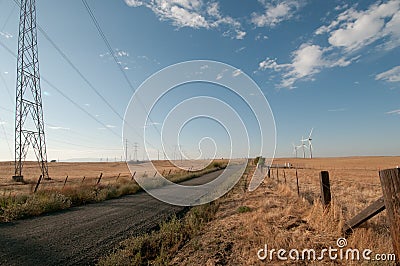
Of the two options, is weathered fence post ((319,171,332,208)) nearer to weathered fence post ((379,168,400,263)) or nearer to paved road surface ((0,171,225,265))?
weathered fence post ((379,168,400,263))

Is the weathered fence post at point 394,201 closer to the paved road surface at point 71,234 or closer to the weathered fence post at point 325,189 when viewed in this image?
the weathered fence post at point 325,189

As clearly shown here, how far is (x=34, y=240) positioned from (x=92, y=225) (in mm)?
1938

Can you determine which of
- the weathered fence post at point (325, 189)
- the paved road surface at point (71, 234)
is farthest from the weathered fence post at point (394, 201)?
the paved road surface at point (71, 234)

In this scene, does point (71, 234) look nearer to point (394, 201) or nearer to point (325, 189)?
point (325, 189)

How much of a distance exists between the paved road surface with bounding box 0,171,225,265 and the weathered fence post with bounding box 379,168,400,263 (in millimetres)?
5190

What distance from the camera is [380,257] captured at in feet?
12.9

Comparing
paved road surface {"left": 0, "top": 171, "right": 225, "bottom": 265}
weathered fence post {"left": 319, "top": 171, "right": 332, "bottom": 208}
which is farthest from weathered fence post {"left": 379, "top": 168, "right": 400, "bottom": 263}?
paved road surface {"left": 0, "top": 171, "right": 225, "bottom": 265}

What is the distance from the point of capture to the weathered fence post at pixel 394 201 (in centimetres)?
312

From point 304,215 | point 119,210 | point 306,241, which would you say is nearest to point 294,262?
point 306,241

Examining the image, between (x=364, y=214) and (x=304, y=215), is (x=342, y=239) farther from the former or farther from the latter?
(x=304, y=215)

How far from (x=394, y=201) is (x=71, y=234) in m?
7.60

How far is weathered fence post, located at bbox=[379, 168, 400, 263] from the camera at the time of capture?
10.2 feet

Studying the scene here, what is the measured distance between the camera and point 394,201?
3.17 meters

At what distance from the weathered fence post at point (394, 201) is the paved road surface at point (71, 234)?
204 inches
